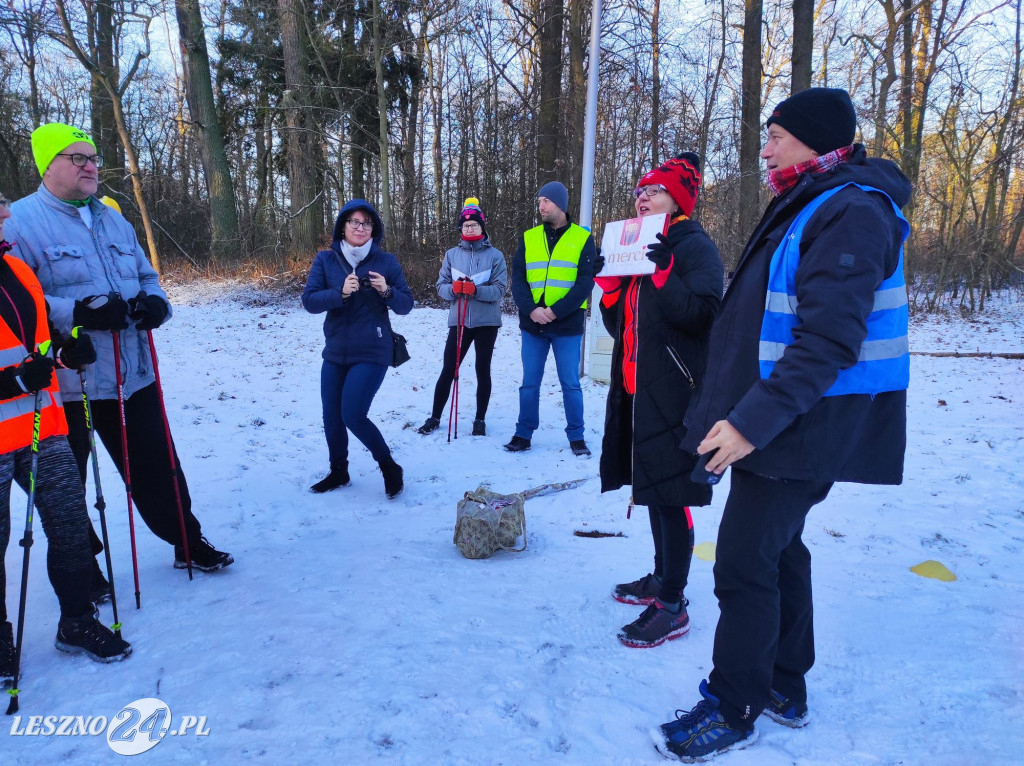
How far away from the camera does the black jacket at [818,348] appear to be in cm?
169

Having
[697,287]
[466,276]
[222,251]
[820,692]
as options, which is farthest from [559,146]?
[820,692]

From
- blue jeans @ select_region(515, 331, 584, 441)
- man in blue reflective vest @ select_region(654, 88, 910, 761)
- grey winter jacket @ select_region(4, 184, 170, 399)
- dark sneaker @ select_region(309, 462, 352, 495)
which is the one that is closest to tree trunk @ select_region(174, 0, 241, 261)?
blue jeans @ select_region(515, 331, 584, 441)

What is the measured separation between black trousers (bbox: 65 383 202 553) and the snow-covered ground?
348 mm

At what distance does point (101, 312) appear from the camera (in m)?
2.75

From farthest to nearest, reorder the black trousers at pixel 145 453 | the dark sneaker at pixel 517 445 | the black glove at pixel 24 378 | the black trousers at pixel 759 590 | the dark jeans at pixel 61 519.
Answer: the dark sneaker at pixel 517 445
the black trousers at pixel 145 453
the dark jeans at pixel 61 519
the black glove at pixel 24 378
the black trousers at pixel 759 590

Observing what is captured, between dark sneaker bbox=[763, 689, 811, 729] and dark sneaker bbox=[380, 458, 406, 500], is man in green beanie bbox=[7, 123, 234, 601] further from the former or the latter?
dark sneaker bbox=[763, 689, 811, 729]

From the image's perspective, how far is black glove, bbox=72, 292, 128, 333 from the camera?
107 inches

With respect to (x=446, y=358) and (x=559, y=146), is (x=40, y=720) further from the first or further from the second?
(x=559, y=146)

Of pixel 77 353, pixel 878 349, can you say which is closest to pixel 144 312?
pixel 77 353

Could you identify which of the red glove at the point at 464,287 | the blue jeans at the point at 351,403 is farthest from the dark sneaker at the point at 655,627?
the red glove at the point at 464,287

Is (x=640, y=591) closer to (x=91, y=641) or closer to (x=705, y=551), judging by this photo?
(x=705, y=551)

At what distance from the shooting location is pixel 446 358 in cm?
596

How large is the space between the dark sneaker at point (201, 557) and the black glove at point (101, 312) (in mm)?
1216

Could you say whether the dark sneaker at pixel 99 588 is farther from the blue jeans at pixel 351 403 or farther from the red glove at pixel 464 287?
the red glove at pixel 464 287
